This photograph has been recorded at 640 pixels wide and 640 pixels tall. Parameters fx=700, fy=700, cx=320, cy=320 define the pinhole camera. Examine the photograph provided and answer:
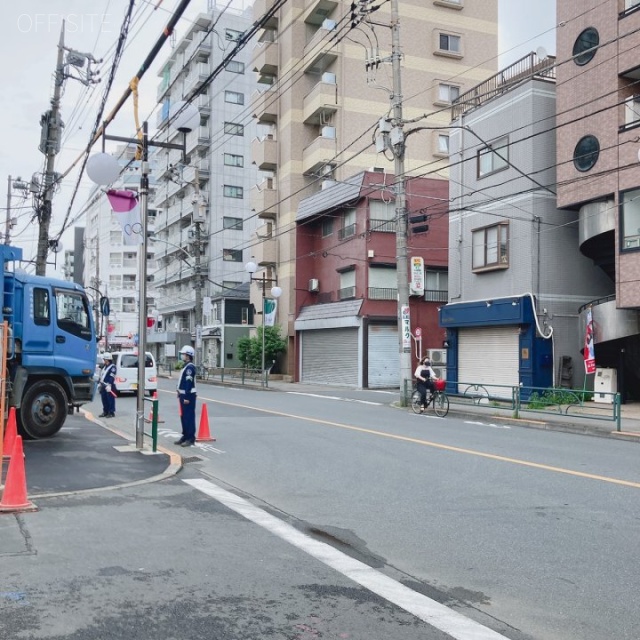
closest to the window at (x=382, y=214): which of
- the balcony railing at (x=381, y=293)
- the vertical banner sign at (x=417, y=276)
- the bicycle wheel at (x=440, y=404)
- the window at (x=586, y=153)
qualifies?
the balcony railing at (x=381, y=293)

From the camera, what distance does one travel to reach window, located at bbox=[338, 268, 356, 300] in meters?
36.2

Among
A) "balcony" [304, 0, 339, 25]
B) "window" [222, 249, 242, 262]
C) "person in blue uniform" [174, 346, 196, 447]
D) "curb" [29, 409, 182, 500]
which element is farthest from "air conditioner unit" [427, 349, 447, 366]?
"window" [222, 249, 242, 262]

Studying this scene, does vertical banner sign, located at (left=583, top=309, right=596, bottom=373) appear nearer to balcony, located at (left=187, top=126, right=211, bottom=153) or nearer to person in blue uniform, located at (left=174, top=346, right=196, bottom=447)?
person in blue uniform, located at (left=174, top=346, right=196, bottom=447)

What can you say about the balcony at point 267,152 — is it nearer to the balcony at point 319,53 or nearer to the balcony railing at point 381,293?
the balcony at point 319,53

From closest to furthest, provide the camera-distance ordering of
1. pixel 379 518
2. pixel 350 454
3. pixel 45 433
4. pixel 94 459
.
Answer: pixel 379 518, pixel 94 459, pixel 350 454, pixel 45 433

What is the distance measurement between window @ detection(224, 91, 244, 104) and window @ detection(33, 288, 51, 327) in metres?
51.5

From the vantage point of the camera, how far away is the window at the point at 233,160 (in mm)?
62219

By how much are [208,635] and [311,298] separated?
37.1 m

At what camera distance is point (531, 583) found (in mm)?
5332

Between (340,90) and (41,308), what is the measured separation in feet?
96.7

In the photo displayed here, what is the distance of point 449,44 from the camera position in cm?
4138

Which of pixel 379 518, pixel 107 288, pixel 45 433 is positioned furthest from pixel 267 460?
pixel 107 288

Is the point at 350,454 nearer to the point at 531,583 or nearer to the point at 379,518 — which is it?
the point at 379,518

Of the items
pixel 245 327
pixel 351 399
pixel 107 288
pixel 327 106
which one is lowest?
pixel 351 399
